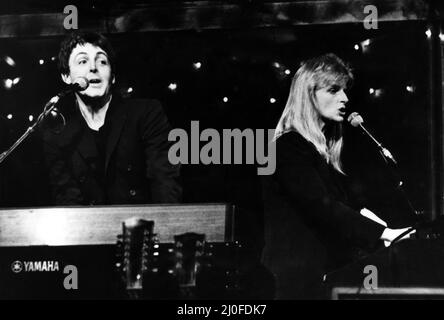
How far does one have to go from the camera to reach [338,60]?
4871mm

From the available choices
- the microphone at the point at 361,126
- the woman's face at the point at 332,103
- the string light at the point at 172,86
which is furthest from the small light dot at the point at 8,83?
the microphone at the point at 361,126

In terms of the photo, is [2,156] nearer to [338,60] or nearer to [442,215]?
[338,60]

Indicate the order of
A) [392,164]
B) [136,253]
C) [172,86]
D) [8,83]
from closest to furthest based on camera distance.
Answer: [136,253]
[392,164]
[172,86]
[8,83]

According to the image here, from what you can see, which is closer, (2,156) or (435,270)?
(435,270)

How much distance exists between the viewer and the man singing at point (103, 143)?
4.89 meters

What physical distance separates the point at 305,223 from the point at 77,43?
Result: 1.72 metres

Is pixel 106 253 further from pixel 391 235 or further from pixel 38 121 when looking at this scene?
pixel 391 235

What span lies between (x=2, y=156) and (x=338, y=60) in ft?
6.77

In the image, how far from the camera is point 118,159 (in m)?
4.93

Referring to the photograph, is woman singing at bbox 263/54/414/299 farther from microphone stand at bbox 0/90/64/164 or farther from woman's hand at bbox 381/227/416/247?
microphone stand at bbox 0/90/64/164

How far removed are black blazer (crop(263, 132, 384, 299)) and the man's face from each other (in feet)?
3.58

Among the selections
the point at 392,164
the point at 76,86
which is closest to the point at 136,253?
the point at 76,86

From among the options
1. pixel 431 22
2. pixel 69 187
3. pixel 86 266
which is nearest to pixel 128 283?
pixel 86 266

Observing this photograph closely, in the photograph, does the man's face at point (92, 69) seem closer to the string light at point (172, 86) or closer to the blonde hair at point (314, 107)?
the string light at point (172, 86)
